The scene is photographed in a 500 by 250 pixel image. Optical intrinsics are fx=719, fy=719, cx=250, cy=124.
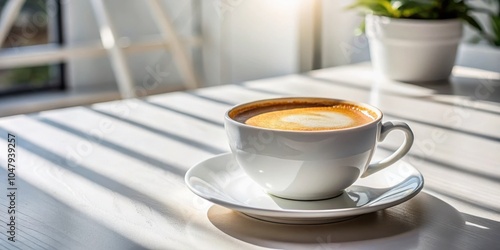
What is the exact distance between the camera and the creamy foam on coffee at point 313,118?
0.62 meters

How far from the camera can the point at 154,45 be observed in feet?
8.00

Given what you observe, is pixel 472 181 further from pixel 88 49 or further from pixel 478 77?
pixel 88 49

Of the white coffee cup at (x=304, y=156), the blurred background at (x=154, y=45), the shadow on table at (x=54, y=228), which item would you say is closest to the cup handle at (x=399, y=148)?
the white coffee cup at (x=304, y=156)

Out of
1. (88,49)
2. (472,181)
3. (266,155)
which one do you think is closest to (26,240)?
(266,155)

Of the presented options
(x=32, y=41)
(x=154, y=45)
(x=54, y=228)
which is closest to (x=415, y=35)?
(x=54, y=228)

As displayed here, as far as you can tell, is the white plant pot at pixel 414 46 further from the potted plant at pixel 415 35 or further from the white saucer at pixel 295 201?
the white saucer at pixel 295 201

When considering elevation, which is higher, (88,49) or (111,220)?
(111,220)

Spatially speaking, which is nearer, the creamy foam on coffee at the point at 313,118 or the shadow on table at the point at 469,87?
the creamy foam on coffee at the point at 313,118

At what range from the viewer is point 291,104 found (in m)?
0.69

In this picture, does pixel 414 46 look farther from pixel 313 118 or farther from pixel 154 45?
pixel 154 45

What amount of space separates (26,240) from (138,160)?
0.78ft

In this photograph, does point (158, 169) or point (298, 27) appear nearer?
point (158, 169)

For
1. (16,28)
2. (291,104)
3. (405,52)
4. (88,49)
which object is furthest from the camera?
(16,28)

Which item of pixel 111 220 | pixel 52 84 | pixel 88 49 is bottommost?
pixel 52 84
